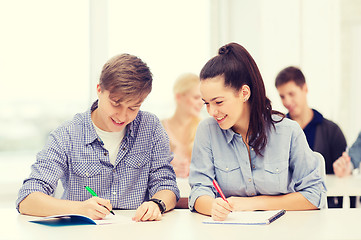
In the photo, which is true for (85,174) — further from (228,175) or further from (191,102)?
(191,102)

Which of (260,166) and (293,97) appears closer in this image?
(260,166)

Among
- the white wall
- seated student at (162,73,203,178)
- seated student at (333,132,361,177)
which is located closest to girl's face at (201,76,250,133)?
seated student at (333,132,361,177)

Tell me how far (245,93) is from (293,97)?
138 cm

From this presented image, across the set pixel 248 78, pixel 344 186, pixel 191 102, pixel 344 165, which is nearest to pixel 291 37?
pixel 191 102

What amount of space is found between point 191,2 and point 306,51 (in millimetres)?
1141

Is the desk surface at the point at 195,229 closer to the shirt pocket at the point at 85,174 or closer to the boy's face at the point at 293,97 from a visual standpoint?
the shirt pocket at the point at 85,174

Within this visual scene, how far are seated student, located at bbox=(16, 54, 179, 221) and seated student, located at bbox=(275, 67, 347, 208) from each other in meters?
1.39

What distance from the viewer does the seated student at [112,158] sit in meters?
1.73

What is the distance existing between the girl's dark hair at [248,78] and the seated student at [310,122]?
1.31 metres

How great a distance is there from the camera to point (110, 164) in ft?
6.27

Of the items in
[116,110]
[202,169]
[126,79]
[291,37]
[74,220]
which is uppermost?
[291,37]

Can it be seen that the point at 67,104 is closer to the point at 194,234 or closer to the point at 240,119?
the point at 240,119

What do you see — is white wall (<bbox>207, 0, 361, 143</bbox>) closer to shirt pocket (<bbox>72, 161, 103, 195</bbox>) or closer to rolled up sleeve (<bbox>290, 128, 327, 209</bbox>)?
rolled up sleeve (<bbox>290, 128, 327, 209</bbox>)

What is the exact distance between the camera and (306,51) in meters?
4.38
